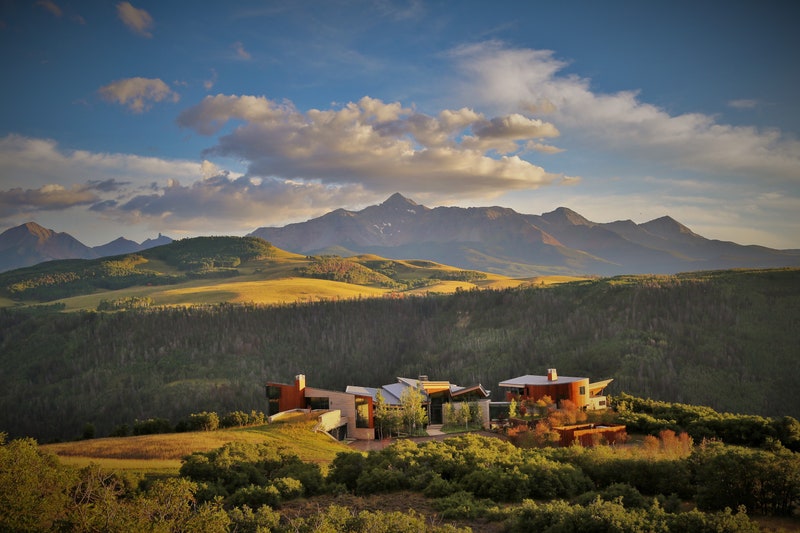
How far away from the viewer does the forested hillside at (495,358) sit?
442 feet

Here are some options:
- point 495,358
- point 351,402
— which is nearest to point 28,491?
point 351,402

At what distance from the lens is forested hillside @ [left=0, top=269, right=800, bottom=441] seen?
13475 centimetres

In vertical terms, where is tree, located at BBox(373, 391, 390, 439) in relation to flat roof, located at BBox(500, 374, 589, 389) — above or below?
below

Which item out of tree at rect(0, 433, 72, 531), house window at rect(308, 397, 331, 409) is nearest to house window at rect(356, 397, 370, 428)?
house window at rect(308, 397, 331, 409)

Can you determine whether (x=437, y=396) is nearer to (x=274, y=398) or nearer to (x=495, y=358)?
(x=274, y=398)

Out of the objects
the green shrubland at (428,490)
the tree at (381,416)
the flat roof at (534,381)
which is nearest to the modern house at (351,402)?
the tree at (381,416)

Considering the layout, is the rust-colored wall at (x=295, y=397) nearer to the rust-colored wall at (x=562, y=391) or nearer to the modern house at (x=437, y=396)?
the modern house at (x=437, y=396)

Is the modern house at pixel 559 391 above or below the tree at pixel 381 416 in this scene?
above

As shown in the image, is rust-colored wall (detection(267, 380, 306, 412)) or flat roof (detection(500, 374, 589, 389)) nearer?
rust-colored wall (detection(267, 380, 306, 412))

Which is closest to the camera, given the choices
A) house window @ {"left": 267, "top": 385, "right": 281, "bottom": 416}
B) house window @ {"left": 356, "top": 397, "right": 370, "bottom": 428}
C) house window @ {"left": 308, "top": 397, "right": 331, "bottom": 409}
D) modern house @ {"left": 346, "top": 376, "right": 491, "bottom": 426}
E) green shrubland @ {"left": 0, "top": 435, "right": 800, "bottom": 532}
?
green shrubland @ {"left": 0, "top": 435, "right": 800, "bottom": 532}

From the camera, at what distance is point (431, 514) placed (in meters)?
30.9

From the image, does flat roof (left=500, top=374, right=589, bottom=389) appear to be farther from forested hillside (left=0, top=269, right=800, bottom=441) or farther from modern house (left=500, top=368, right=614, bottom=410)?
forested hillside (left=0, top=269, right=800, bottom=441)

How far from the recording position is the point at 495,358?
167 metres

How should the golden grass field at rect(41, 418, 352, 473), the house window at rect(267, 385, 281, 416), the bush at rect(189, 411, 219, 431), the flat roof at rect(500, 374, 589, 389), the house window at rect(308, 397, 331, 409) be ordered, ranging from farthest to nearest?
the flat roof at rect(500, 374, 589, 389)
the house window at rect(267, 385, 281, 416)
the house window at rect(308, 397, 331, 409)
the bush at rect(189, 411, 219, 431)
the golden grass field at rect(41, 418, 352, 473)
